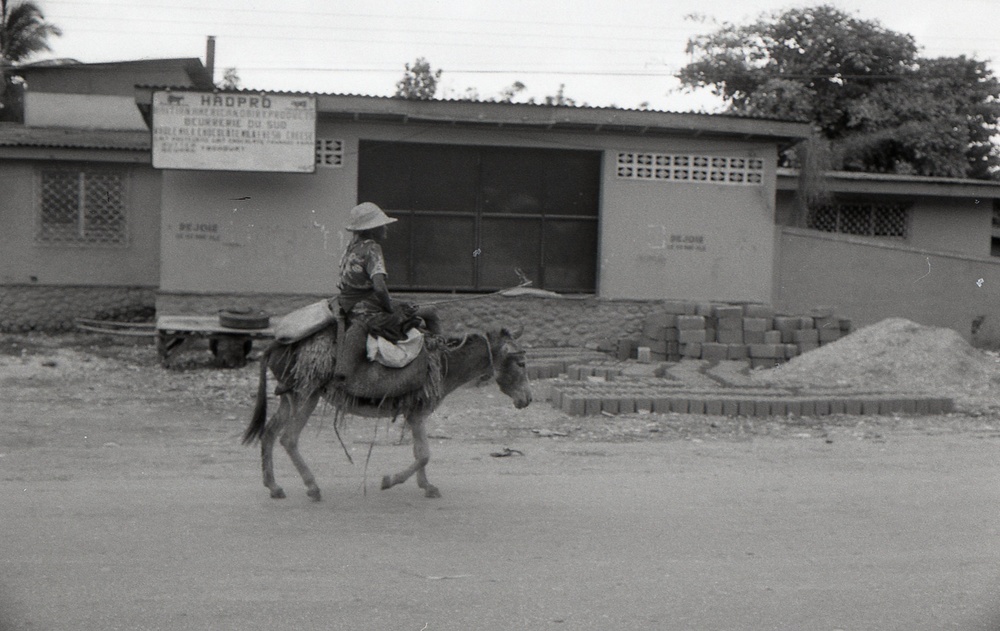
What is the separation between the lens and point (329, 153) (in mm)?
15750

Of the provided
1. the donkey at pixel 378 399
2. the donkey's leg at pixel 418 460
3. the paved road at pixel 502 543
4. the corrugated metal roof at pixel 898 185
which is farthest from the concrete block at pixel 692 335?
the donkey's leg at pixel 418 460

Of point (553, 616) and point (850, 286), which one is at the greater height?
point (850, 286)

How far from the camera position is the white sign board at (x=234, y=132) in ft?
49.1

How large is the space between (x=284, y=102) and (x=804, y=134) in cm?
761

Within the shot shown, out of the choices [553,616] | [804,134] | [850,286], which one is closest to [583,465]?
[553,616]

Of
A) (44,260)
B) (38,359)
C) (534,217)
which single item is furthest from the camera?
(44,260)

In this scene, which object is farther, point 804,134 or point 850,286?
point 850,286

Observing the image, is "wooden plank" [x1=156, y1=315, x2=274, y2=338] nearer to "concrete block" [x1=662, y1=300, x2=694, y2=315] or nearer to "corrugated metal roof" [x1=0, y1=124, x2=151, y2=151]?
"corrugated metal roof" [x1=0, y1=124, x2=151, y2=151]

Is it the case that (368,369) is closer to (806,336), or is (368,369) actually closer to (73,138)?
(806,336)

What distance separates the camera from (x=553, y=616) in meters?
5.27

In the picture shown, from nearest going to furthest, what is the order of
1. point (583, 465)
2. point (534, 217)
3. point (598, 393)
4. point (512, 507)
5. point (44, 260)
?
point (512, 507)
point (583, 465)
point (598, 393)
point (534, 217)
point (44, 260)

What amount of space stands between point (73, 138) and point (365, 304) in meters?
13.9

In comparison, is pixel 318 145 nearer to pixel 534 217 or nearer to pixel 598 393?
pixel 534 217

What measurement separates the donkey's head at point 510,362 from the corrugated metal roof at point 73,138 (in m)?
12.7
